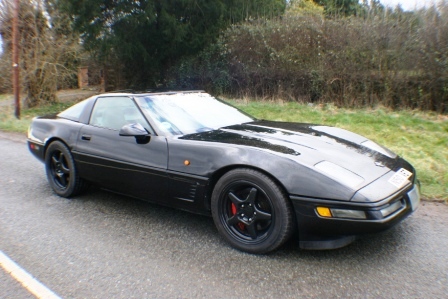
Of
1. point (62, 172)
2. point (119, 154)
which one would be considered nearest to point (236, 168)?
point (119, 154)

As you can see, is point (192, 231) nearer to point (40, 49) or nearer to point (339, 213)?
point (339, 213)

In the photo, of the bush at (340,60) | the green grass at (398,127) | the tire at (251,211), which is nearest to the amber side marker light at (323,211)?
the tire at (251,211)

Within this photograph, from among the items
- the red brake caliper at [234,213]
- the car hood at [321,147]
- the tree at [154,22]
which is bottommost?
the red brake caliper at [234,213]

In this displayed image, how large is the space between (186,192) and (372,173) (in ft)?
5.09

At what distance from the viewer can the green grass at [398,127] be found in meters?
4.93

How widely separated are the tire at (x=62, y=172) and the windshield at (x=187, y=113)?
46.6 inches

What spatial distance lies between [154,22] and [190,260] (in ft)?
40.3

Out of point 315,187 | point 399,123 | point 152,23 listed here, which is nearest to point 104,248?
point 315,187

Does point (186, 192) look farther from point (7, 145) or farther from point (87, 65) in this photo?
point (87, 65)

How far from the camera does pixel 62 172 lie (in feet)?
15.0

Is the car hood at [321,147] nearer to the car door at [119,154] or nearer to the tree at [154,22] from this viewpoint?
the car door at [119,154]

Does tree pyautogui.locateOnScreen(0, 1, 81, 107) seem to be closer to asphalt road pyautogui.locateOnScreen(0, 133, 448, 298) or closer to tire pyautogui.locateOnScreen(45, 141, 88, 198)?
tire pyautogui.locateOnScreen(45, 141, 88, 198)

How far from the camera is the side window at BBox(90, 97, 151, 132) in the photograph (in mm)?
3966

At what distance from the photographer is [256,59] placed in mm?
12492
